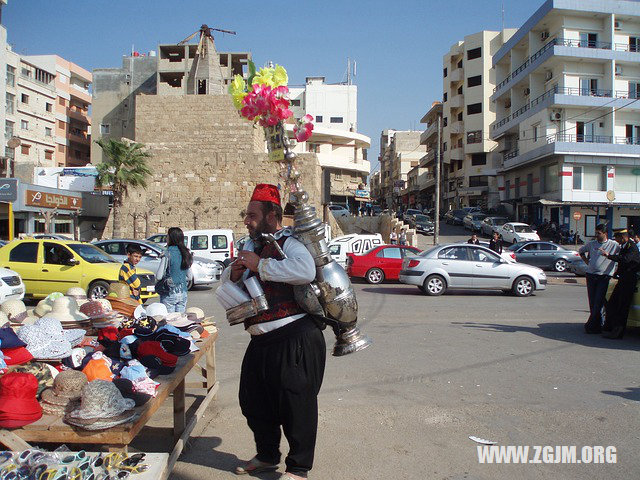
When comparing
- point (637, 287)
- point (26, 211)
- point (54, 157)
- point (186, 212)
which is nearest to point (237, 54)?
point (54, 157)

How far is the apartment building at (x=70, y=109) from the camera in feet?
182

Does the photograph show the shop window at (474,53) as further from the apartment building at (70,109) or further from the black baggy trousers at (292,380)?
the black baggy trousers at (292,380)

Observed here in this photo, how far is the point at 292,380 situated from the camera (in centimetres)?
316

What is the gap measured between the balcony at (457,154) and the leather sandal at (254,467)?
57987 mm

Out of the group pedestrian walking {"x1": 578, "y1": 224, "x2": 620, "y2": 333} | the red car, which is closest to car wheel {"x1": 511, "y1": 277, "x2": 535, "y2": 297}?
the red car

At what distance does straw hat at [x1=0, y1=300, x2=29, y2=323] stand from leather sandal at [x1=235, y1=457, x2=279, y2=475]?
8.66 ft

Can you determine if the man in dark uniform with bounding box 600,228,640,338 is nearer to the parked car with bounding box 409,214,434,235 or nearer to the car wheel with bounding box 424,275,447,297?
the car wheel with bounding box 424,275,447,297

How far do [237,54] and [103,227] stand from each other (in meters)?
27.9

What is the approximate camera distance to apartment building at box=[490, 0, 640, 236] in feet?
116

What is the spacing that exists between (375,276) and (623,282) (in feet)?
33.2

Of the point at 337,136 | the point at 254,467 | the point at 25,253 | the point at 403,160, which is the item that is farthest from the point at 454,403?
the point at 403,160

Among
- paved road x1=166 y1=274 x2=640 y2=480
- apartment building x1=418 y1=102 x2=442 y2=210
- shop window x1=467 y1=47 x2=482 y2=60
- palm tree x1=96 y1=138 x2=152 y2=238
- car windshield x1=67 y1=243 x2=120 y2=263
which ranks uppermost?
shop window x1=467 y1=47 x2=482 y2=60

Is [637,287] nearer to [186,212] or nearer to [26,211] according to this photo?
[26,211]

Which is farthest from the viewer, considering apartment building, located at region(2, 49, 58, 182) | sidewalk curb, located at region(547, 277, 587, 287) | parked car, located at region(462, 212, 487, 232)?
apartment building, located at region(2, 49, 58, 182)
